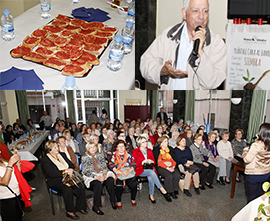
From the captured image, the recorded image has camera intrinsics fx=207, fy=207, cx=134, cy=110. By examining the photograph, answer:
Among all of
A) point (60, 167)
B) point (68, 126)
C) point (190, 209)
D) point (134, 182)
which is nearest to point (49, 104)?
point (68, 126)

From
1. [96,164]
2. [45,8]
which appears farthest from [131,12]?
[96,164]

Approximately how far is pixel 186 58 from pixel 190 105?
1.79 feet

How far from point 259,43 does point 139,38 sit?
1.20 m

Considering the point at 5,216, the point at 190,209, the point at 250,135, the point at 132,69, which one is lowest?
the point at 190,209

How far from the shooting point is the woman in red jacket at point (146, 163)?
8.37ft

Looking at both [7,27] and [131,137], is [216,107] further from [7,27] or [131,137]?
[7,27]

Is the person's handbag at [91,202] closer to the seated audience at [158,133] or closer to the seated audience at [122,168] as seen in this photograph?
the seated audience at [122,168]

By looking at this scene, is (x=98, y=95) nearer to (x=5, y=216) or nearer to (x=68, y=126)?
(x=68, y=126)

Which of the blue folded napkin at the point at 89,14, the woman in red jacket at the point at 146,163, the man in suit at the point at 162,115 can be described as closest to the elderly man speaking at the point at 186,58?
the man in suit at the point at 162,115

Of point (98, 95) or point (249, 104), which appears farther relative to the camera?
point (249, 104)

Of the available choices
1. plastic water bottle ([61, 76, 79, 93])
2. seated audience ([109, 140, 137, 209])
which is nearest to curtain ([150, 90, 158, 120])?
seated audience ([109, 140, 137, 209])

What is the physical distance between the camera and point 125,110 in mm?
2281

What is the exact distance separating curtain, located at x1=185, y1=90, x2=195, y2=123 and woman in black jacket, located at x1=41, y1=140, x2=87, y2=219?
148 cm

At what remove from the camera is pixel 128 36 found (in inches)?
76.9
